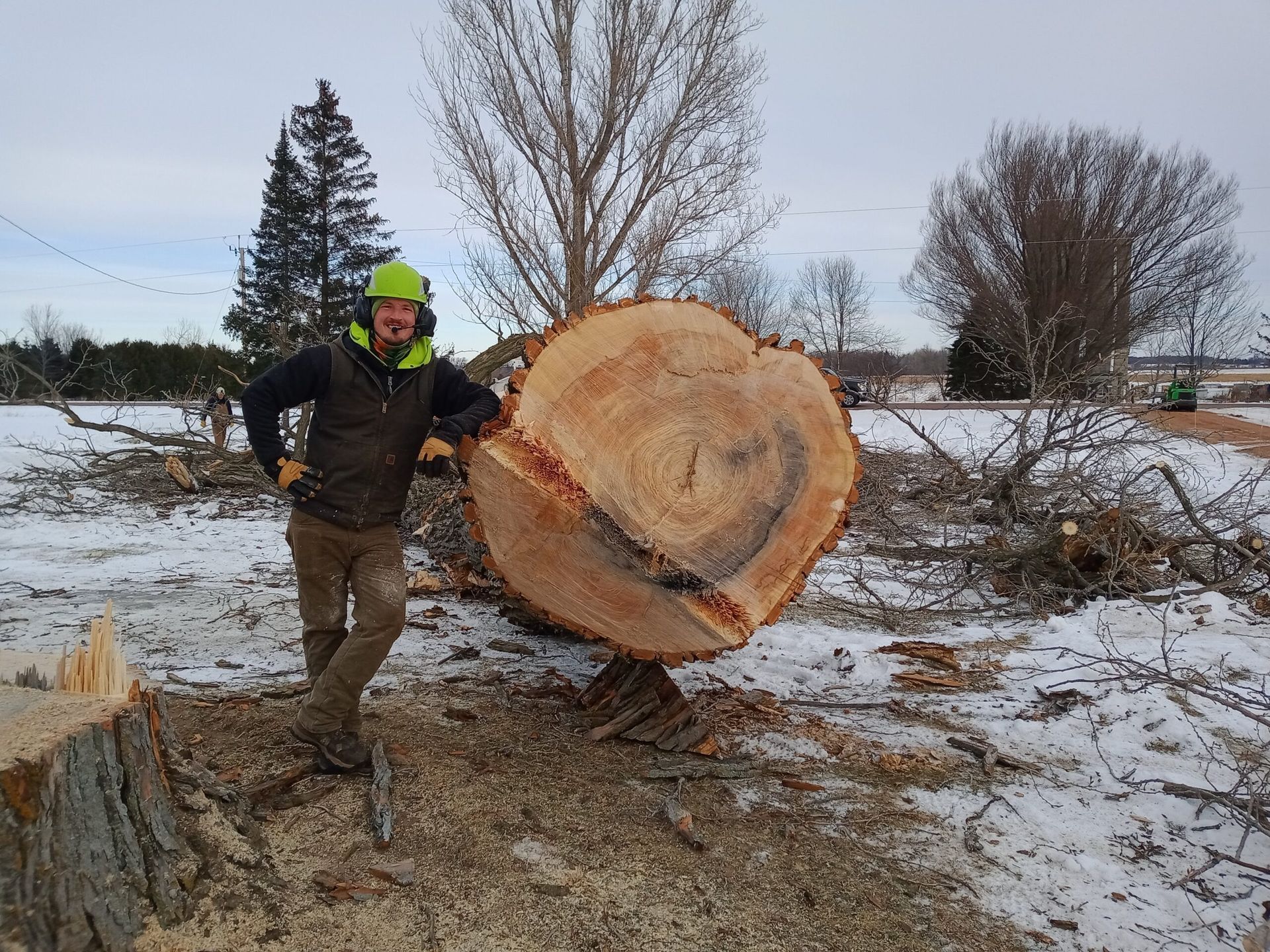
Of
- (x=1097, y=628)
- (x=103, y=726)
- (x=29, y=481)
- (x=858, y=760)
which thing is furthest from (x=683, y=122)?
(x=103, y=726)

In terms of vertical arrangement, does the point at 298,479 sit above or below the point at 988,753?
above

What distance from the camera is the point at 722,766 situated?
2.71 meters

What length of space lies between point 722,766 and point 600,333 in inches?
62.0

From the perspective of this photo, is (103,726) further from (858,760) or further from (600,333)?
(858,760)

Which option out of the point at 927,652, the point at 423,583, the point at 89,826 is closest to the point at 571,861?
the point at 89,826

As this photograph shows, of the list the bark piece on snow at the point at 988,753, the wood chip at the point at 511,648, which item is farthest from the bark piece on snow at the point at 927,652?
the wood chip at the point at 511,648

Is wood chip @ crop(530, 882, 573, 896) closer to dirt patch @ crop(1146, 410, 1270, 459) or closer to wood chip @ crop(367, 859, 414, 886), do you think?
wood chip @ crop(367, 859, 414, 886)

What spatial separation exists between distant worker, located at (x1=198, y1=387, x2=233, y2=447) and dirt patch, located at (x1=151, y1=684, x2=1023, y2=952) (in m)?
4.67

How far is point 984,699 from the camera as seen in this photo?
132 inches

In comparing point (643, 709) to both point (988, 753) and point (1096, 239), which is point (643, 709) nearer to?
point (988, 753)

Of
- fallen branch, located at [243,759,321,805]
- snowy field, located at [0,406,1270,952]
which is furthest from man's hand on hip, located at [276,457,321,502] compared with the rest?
snowy field, located at [0,406,1270,952]

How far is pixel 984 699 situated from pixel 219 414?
252 inches

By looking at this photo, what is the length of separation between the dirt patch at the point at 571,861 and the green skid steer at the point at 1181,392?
4.50 meters

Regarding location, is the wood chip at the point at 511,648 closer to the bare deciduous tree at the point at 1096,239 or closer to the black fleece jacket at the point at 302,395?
the black fleece jacket at the point at 302,395
